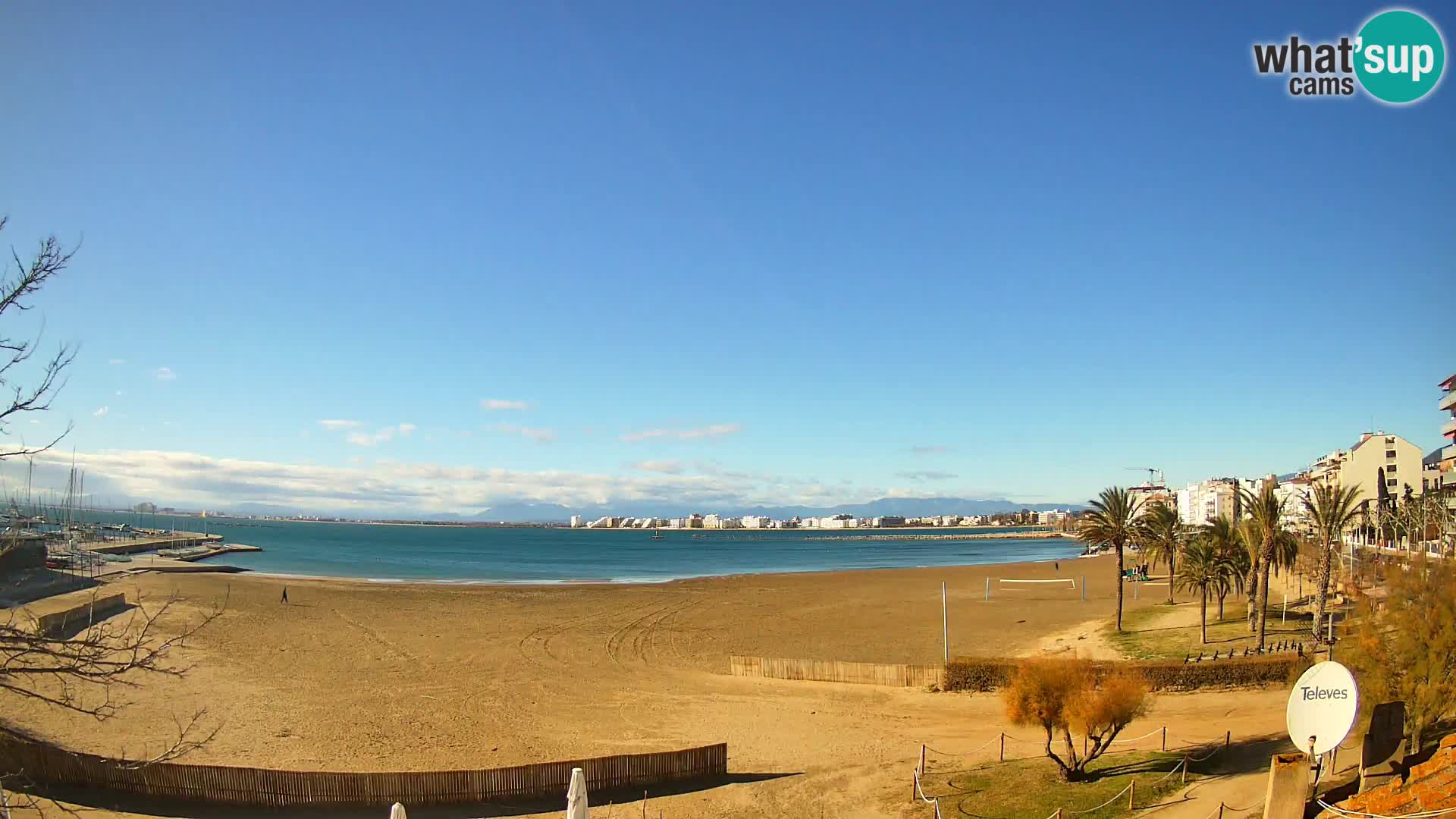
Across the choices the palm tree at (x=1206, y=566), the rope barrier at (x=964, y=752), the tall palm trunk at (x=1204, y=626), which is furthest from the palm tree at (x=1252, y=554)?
the rope barrier at (x=964, y=752)

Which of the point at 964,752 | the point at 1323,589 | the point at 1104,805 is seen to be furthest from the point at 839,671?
the point at 1323,589

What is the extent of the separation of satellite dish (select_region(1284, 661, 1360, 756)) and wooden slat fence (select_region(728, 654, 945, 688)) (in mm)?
14511

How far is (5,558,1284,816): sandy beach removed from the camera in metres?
22.2

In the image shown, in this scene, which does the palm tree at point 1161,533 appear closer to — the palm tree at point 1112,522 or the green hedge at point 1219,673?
the palm tree at point 1112,522

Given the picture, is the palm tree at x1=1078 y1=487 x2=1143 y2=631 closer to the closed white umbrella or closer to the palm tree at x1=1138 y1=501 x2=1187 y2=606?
the palm tree at x1=1138 y1=501 x2=1187 y2=606

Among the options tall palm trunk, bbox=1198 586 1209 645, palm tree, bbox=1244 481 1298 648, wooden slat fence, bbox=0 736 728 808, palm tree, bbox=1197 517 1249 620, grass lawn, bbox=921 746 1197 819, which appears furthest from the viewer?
palm tree, bbox=1197 517 1249 620

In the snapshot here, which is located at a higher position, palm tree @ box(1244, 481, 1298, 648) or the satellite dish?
palm tree @ box(1244, 481, 1298, 648)

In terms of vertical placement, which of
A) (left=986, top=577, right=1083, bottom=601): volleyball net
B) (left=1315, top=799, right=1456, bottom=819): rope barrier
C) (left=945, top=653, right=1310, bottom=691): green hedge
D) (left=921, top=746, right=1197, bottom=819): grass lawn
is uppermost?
(left=1315, top=799, right=1456, bottom=819): rope barrier

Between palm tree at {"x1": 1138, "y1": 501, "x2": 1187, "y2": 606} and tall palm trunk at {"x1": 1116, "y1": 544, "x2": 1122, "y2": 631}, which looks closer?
tall palm trunk at {"x1": 1116, "y1": 544, "x2": 1122, "y2": 631}

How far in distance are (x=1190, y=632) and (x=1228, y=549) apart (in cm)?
451

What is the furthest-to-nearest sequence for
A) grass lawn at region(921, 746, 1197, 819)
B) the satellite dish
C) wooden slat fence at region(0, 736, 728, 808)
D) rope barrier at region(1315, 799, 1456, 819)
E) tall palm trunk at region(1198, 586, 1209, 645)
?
1. tall palm trunk at region(1198, 586, 1209, 645)
2. wooden slat fence at region(0, 736, 728, 808)
3. grass lawn at region(921, 746, 1197, 819)
4. the satellite dish
5. rope barrier at region(1315, 799, 1456, 819)

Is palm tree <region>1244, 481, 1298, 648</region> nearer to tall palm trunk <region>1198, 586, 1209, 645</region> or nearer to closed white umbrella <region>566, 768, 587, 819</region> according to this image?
tall palm trunk <region>1198, 586, 1209, 645</region>

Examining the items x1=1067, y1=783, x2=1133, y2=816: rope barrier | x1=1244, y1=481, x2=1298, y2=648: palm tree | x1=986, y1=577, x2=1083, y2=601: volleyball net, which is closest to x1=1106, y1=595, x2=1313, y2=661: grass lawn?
x1=1244, y1=481, x2=1298, y2=648: palm tree

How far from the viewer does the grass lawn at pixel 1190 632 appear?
107ft
